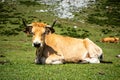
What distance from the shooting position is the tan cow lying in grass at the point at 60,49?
17086 mm

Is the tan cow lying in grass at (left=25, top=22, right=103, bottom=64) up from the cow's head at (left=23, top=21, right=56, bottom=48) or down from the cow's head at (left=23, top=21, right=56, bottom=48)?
down

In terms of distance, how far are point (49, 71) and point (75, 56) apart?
11.9ft

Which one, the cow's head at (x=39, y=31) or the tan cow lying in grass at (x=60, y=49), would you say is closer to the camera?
the cow's head at (x=39, y=31)

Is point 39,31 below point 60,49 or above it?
above

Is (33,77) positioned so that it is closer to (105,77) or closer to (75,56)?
(105,77)

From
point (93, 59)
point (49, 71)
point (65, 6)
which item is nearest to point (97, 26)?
point (65, 6)

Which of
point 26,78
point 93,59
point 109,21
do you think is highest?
point 26,78

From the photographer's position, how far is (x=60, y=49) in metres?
18.0

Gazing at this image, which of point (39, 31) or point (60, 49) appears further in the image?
point (60, 49)

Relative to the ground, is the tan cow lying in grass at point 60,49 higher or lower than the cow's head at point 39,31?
lower

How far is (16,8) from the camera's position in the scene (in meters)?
62.6

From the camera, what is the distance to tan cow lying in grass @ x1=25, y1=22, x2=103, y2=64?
17.1 metres

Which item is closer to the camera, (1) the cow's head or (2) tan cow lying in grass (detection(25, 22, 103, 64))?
(1) the cow's head

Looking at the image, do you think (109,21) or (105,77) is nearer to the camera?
(105,77)
